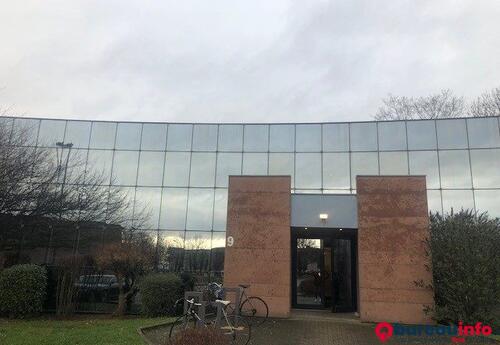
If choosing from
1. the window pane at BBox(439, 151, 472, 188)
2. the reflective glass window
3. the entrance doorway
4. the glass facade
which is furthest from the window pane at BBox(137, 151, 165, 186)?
the window pane at BBox(439, 151, 472, 188)

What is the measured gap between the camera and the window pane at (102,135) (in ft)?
73.9

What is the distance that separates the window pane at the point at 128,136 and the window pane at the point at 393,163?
12618 mm

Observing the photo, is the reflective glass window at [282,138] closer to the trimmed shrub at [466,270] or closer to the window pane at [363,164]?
the window pane at [363,164]

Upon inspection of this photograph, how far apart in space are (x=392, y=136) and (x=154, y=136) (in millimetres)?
12329

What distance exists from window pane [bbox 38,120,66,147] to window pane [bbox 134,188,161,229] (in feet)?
18.3

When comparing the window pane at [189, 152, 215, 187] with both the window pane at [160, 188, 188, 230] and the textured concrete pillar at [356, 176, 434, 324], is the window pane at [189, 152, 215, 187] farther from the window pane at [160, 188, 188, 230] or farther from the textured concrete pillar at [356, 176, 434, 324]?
the textured concrete pillar at [356, 176, 434, 324]

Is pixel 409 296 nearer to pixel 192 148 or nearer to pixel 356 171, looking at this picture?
pixel 356 171

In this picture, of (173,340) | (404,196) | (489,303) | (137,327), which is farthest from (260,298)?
(173,340)

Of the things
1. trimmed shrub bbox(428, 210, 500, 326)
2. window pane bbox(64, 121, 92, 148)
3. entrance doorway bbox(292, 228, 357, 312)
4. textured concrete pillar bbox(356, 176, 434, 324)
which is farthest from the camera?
window pane bbox(64, 121, 92, 148)

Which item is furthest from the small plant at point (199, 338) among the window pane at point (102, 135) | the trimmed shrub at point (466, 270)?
the window pane at point (102, 135)

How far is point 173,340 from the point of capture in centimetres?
648

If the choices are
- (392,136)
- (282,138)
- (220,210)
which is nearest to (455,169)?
(392,136)

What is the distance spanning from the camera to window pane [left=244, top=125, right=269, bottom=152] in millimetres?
22141

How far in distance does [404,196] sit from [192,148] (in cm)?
1134
